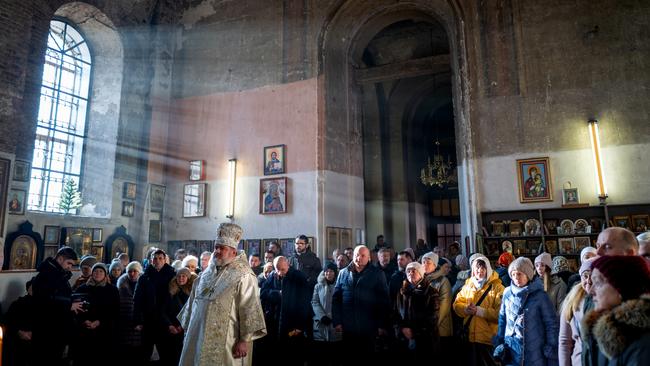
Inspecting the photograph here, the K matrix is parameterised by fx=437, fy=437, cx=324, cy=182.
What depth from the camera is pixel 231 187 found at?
11.4 metres

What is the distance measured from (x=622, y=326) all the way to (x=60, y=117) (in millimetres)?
12104

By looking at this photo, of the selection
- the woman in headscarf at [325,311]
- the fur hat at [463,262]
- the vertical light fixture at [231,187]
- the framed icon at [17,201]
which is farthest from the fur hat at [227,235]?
the vertical light fixture at [231,187]

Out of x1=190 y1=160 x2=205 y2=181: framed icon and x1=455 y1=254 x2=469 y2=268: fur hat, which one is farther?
x1=190 y1=160 x2=205 y2=181: framed icon

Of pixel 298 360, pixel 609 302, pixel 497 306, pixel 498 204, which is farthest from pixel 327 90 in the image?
pixel 609 302

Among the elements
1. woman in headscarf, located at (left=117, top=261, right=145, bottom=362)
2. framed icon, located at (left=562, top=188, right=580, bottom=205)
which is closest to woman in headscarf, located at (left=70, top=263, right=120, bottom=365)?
woman in headscarf, located at (left=117, top=261, right=145, bottom=362)

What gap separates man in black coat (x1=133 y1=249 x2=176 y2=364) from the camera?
5.42m

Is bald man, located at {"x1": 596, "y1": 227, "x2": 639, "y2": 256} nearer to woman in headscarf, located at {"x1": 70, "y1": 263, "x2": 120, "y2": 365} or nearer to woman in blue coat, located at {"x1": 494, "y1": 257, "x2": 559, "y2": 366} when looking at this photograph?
woman in blue coat, located at {"x1": 494, "y1": 257, "x2": 559, "y2": 366}

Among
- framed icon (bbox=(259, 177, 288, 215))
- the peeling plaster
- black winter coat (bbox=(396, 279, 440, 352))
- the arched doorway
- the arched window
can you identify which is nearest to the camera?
black winter coat (bbox=(396, 279, 440, 352))

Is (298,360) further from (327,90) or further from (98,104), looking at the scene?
(98,104)

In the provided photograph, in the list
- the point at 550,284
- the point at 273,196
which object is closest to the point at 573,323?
the point at 550,284

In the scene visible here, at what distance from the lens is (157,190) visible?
12109 mm

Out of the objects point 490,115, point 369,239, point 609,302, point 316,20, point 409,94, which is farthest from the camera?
point 409,94

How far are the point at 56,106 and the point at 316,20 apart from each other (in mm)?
6826

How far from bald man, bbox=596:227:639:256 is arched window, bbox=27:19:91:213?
10.8 meters
